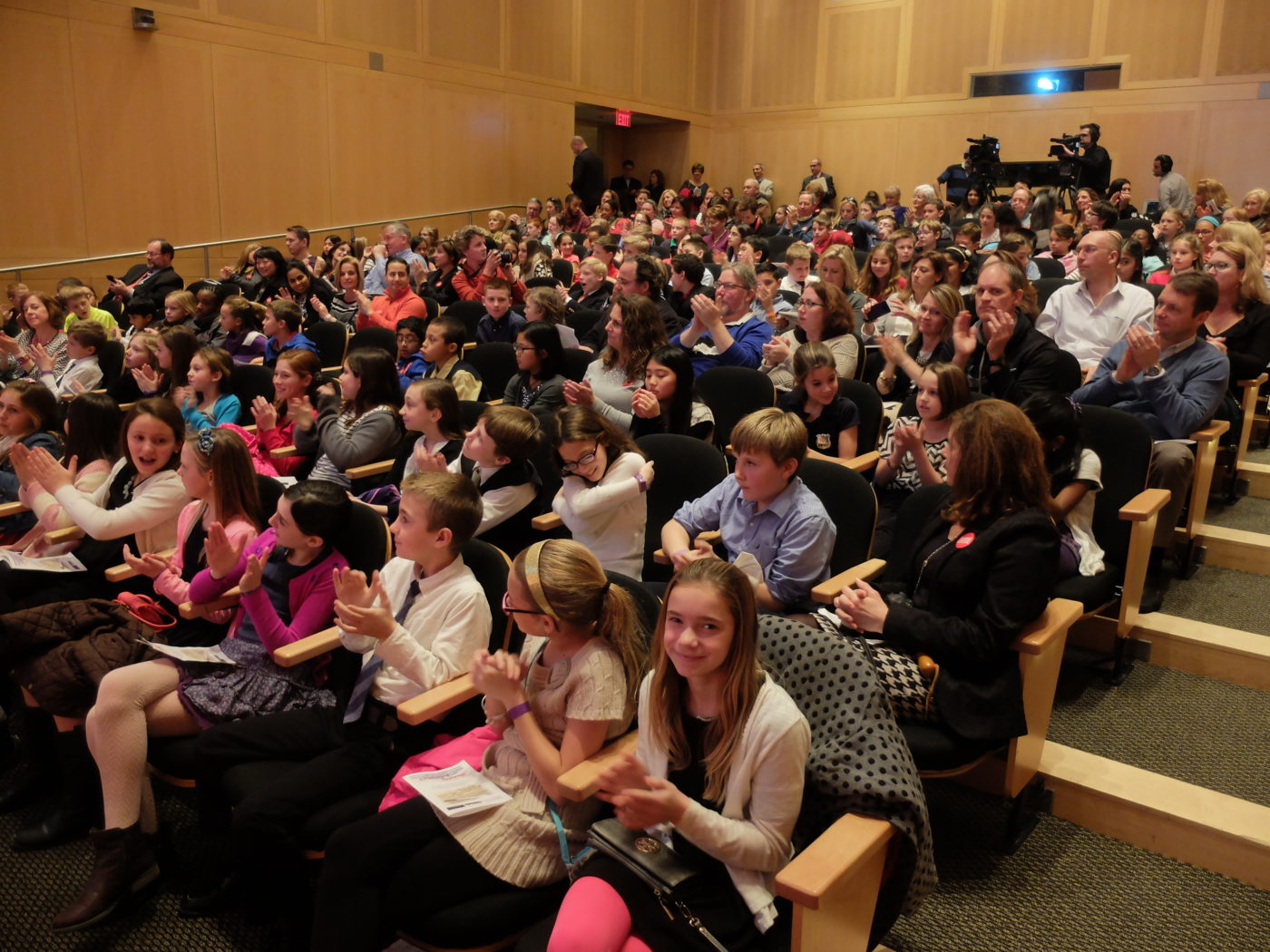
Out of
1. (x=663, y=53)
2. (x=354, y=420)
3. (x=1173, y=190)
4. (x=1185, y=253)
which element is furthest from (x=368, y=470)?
(x=663, y=53)

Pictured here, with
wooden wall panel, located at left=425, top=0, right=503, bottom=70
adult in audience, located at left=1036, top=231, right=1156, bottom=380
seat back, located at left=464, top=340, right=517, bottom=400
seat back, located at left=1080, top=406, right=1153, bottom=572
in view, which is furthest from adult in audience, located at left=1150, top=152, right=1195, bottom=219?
seat back, located at left=1080, top=406, right=1153, bottom=572

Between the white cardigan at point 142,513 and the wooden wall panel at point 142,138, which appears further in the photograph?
the wooden wall panel at point 142,138

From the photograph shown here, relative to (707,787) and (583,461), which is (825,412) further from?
(707,787)

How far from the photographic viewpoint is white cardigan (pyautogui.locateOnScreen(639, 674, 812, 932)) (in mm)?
1469

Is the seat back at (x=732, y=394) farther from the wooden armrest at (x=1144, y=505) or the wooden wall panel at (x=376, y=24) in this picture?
the wooden wall panel at (x=376, y=24)

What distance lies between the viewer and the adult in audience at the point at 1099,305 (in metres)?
3.96

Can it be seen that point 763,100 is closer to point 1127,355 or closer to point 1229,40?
point 1229,40

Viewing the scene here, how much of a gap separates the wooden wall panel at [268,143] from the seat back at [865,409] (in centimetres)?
742

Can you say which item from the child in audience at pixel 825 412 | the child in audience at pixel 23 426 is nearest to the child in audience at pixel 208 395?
the child in audience at pixel 23 426

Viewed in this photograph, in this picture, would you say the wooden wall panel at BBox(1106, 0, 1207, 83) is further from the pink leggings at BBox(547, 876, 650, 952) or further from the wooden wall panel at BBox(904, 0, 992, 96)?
the pink leggings at BBox(547, 876, 650, 952)

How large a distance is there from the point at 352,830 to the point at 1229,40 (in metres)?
11.6

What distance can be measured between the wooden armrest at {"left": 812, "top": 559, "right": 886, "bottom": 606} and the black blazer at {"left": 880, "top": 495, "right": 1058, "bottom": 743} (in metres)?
0.18

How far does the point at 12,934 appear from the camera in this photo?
6.70 feet

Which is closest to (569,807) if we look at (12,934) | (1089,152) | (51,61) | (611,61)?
(12,934)
